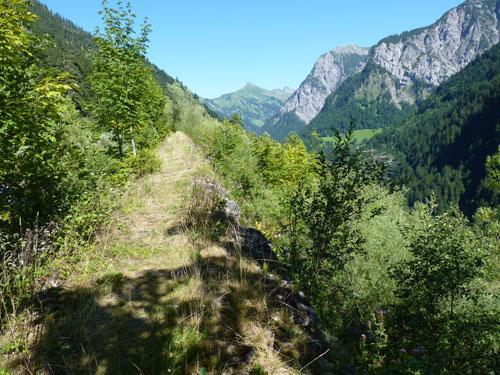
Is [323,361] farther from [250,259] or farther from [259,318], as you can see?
[250,259]

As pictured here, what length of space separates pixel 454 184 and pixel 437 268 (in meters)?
162

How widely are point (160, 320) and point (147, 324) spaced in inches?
6.3

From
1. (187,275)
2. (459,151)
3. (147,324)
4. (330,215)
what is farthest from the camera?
(459,151)

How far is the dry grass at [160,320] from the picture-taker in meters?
3.62

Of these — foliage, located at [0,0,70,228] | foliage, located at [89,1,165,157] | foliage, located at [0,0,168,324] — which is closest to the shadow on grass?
foliage, located at [0,0,168,324]

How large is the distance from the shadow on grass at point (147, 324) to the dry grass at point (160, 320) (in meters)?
0.01

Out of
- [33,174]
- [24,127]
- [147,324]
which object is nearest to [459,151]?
[33,174]

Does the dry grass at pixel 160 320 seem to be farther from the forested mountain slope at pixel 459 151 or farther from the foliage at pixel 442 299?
the forested mountain slope at pixel 459 151

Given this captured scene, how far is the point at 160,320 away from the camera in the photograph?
14.0 ft

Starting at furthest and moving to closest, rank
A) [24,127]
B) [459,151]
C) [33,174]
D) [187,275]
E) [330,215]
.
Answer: [459,151]
[330,215]
[33,174]
[24,127]
[187,275]

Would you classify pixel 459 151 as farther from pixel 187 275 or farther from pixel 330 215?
pixel 187 275

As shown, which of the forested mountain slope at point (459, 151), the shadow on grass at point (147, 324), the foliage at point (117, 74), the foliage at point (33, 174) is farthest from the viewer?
the forested mountain slope at point (459, 151)

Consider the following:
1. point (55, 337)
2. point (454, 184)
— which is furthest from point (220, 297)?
point (454, 184)

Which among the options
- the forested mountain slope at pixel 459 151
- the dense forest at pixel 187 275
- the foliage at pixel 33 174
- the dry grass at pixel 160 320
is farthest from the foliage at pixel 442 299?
the forested mountain slope at pixel 459 151
